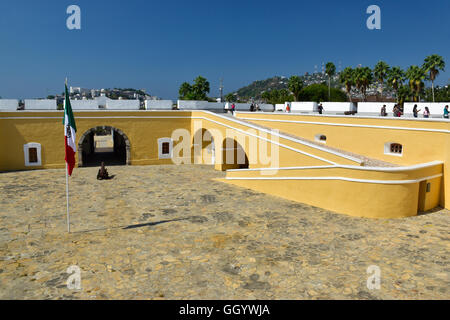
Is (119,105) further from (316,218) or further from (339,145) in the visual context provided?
(316,218)

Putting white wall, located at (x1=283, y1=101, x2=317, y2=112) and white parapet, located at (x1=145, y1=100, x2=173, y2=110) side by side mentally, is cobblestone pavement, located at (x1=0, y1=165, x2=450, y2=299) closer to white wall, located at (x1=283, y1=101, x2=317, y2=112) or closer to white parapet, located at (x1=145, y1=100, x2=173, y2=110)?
white parapet, located at (x1=145, y1=100, x2=173, y2=110)

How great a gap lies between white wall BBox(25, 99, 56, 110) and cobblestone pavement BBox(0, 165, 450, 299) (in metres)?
11.5

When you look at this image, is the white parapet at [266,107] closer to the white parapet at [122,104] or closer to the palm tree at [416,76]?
the white parapet at [122,104]

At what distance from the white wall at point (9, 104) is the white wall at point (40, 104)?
80 cm

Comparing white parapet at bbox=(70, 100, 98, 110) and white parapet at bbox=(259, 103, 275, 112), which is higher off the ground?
white parapet at bbox=(259, 103, 275, 112)

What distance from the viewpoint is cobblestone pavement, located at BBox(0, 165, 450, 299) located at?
7875 mm

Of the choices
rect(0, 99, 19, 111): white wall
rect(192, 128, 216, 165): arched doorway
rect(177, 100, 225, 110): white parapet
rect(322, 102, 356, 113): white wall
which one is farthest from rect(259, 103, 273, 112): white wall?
rect(0, 99, 19, 111): white wall

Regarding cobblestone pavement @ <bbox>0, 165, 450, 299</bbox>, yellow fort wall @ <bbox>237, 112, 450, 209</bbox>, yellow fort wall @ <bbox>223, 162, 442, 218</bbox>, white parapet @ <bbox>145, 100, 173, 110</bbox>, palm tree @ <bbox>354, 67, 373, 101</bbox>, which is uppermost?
palm tree @ <bbox>354, 67, 373, 101</bbox>

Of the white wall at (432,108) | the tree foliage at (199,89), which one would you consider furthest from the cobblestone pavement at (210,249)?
the tree foliage at (199,89)

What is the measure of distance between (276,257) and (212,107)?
24.3 metres

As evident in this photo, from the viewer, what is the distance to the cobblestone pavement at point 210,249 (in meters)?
7.88

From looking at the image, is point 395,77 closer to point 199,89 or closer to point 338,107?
point 338,107

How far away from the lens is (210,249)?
33.2 feet

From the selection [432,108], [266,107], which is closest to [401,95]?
[266,107]
